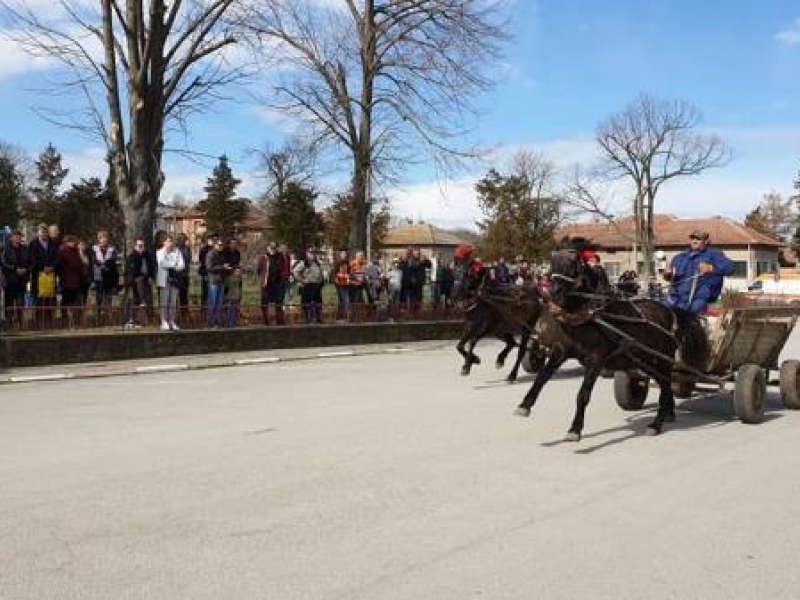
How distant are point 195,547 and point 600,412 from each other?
21.7 feet

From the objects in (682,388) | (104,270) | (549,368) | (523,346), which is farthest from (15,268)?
(682,388)

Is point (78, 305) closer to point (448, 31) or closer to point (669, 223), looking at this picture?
point (448, 31)

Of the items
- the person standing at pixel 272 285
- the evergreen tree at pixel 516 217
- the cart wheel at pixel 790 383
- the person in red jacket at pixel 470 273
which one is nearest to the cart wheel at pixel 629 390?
the cart wheel at pixel 790 383

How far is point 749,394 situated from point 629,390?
1.38m

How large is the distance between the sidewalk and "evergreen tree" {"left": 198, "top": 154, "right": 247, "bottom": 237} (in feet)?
192

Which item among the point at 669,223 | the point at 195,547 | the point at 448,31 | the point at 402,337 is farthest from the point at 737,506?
the point at 669,223

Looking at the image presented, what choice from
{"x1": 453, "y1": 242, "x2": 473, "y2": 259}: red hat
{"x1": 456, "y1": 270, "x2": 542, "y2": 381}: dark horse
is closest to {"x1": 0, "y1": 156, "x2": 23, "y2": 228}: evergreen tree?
{"x1": 453, "y1": 242, "x2": 473, "y2": 259}: red hat

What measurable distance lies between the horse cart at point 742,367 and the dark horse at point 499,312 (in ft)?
10.4

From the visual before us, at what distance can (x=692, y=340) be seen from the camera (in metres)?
10.2

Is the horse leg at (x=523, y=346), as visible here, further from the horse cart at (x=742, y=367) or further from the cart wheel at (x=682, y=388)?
the cart wheel at (x=682, y=388)

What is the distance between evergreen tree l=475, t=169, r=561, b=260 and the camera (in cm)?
6191

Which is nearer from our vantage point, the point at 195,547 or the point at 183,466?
the point at 195,547

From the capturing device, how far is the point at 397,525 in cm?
591

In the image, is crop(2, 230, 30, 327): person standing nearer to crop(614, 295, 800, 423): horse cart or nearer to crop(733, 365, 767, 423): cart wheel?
crop(614, 295, 800, 423): horse cart
